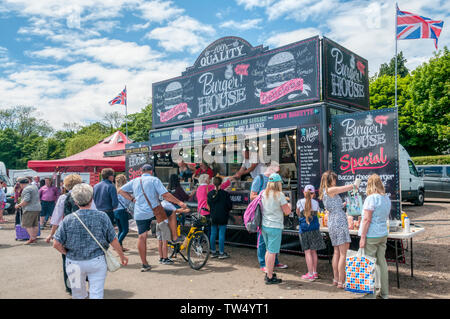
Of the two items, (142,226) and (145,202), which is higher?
(145,202)

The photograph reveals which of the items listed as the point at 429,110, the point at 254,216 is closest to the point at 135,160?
the point at 254,216

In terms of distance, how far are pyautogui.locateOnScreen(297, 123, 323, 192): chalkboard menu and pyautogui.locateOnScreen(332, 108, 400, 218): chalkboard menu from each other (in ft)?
0.97

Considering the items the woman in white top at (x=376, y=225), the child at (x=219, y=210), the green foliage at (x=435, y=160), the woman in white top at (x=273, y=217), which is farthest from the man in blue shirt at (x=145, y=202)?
the green foliage at (x=435, y=160)

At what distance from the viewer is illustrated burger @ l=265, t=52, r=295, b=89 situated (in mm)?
7298

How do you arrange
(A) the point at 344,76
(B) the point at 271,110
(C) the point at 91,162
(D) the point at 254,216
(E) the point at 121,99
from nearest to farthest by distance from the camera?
1. (D) the point at 254,216
2. (A) the point at 344,76
3. (B) the point at 271,110
4. (C) the point at 91,162
5. (E) the point at 121,99

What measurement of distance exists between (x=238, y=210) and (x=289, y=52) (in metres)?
→ 3.62

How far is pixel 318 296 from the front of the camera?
462 centimetres

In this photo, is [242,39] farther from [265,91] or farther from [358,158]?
[358,158]

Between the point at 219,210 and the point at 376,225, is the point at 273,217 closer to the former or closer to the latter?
the point at 376,225

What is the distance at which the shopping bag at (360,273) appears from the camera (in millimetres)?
4422

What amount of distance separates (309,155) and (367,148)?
3.48 ft

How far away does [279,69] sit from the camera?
24.7 ft

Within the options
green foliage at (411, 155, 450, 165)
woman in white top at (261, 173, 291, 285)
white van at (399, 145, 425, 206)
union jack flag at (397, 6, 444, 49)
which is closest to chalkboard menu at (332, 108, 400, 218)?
woman in white top at (261, 173, 291, 285)

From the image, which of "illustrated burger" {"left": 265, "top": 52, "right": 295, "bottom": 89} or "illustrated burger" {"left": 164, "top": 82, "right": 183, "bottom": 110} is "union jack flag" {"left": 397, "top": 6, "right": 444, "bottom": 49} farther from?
"illustrated burger" {"left": 164, "top": 82, "right": 183, "bottom": 110}
